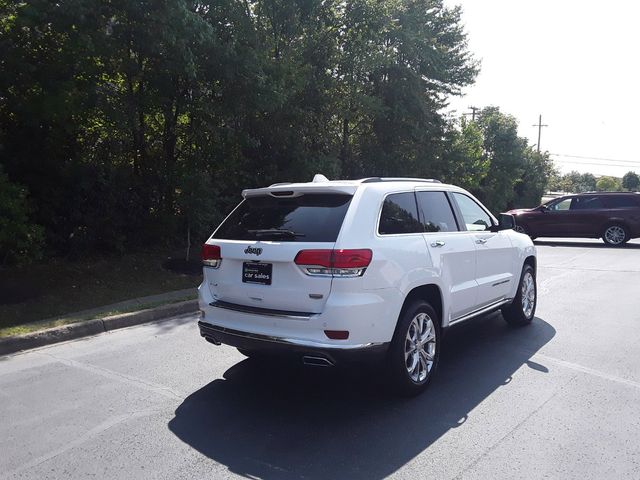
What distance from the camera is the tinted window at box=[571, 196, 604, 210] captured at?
19219 mm

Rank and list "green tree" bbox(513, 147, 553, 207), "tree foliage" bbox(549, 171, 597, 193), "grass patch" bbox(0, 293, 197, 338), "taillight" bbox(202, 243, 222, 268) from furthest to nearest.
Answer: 1. "tree foliage" bbox(549, 171, 597, 193)
2. "green tree" bbox(513, 147, 553, 207)
3. "grass patch" bbox(0, 293, 197, 338)
4. "taillight" bbox(202, 243, 222, 268)

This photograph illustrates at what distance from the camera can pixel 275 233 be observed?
15.5 ft

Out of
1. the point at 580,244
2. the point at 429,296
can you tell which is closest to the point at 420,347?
the point at 429,296

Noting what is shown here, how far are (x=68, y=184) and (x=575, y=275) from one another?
10302mm

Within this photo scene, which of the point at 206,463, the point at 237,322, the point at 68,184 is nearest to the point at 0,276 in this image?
the point at 68,184

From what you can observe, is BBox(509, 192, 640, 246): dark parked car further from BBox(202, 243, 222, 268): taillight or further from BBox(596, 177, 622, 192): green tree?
BBox(596, 177, 622, 192): green tree

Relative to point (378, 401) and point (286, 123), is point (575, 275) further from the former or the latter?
point (378, 401)

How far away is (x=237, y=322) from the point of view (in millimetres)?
4789

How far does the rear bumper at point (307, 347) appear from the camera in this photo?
14.0 feet

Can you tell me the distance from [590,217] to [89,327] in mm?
16958

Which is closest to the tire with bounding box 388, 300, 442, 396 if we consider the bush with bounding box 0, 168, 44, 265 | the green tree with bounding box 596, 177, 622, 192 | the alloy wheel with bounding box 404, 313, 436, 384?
the alloy wheel with bounding box 404, 313, 436, 384

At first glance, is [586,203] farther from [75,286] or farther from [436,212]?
[75,286]

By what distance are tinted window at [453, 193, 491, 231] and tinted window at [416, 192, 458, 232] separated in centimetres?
31

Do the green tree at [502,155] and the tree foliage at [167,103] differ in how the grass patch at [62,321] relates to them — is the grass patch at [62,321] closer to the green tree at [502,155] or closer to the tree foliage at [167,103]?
the tree foliage at [167,103]
